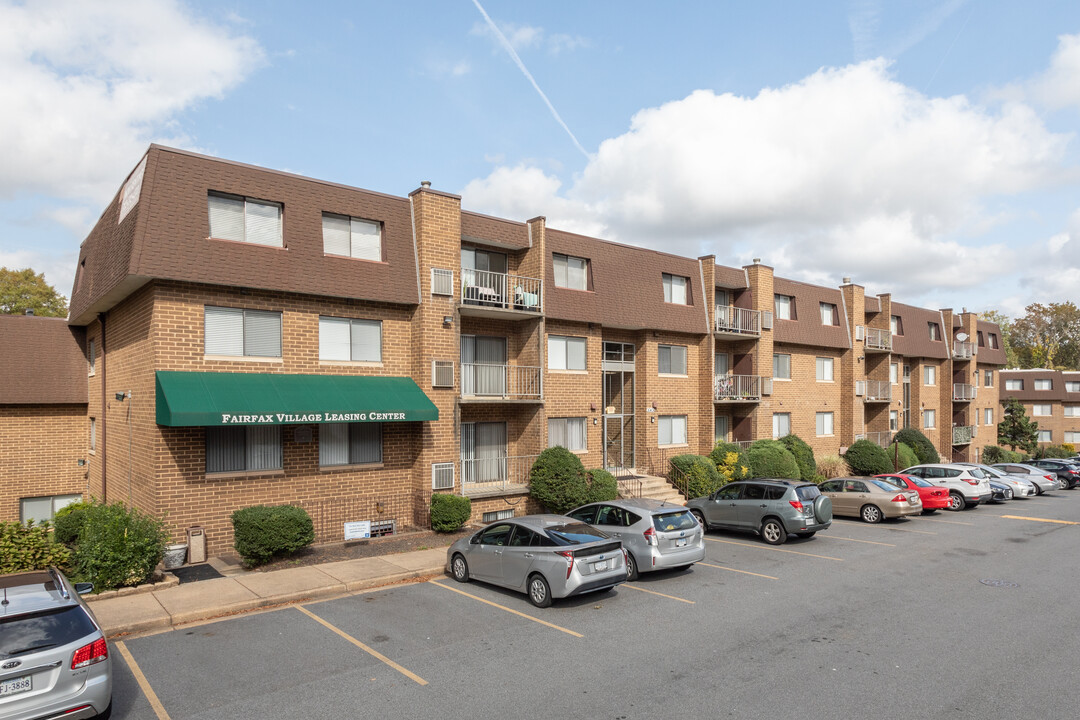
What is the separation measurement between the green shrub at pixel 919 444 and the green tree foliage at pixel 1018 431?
2045 cm

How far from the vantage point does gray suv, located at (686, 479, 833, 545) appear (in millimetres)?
17375

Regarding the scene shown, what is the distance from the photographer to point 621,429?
1007 inches

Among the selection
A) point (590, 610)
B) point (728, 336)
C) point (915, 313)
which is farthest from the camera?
point (915, 313)

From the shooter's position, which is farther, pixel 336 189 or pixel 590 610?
pixel 336 189

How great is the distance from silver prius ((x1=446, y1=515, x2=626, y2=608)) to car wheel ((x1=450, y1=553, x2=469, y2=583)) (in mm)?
50

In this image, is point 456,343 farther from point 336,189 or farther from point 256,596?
point 256,596

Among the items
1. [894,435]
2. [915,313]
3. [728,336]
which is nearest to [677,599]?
[728,336]

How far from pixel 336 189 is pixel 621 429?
1371cm

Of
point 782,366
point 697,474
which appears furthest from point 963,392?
point 697,474

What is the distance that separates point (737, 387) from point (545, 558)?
19893mm

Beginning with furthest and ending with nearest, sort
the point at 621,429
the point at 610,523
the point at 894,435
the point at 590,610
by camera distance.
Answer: the point at 894,435 → the point at 621,429 → the point at 610,523 → the point at 590,610

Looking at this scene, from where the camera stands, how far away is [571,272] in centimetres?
2352

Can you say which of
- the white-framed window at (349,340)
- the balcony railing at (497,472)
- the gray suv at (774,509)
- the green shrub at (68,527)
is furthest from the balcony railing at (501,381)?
the green shrub at (68,527)

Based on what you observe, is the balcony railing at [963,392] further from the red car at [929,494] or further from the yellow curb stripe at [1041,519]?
the red car at [929,494]
